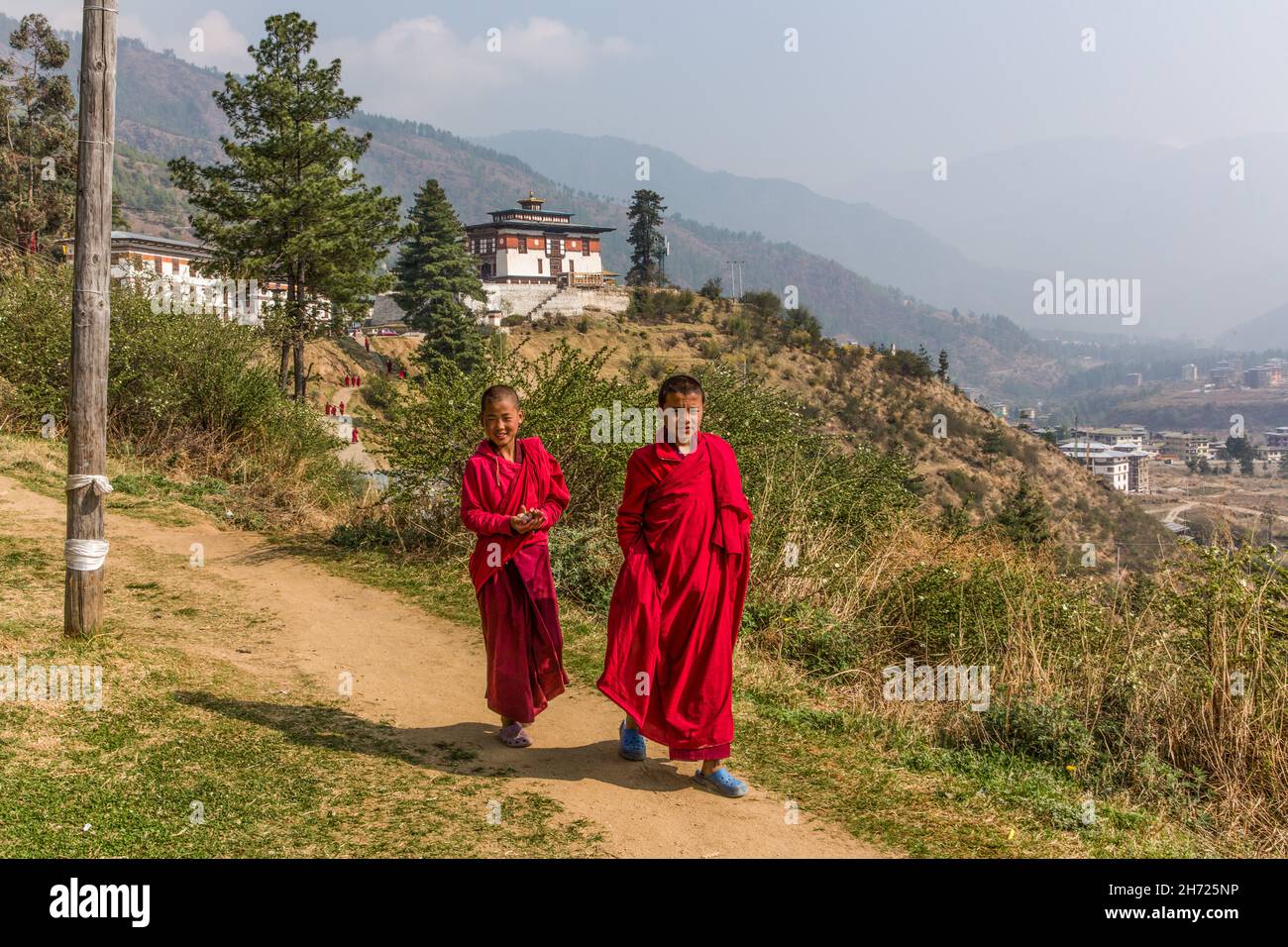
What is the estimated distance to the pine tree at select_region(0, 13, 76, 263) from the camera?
117 ft

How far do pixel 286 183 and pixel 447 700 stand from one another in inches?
853

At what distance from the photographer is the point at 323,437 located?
15.3 metres

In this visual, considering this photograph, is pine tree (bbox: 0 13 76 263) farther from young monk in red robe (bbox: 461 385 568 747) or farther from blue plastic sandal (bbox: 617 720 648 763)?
blue plastic sandal (bbox: 617 720 648 763)

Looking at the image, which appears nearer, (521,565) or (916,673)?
(521,565)

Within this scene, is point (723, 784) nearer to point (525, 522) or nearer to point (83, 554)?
point (525, 522)

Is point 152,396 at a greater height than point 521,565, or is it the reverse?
point 152,396

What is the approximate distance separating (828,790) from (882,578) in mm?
3611

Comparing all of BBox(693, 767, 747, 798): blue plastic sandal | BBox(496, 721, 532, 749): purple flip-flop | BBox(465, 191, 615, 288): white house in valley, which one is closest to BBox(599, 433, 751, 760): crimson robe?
BBox(693, 767, 747, 798): blue plastic sandal

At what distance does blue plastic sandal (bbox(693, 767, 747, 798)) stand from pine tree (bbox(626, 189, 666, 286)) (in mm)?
75466

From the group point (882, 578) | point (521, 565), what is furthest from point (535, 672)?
point (882, 578)

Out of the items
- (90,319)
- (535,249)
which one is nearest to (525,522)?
(90,319)

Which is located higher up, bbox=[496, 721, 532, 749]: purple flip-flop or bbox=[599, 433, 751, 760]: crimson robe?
bbox=[599, 433, 751, 760]: crimson robe
